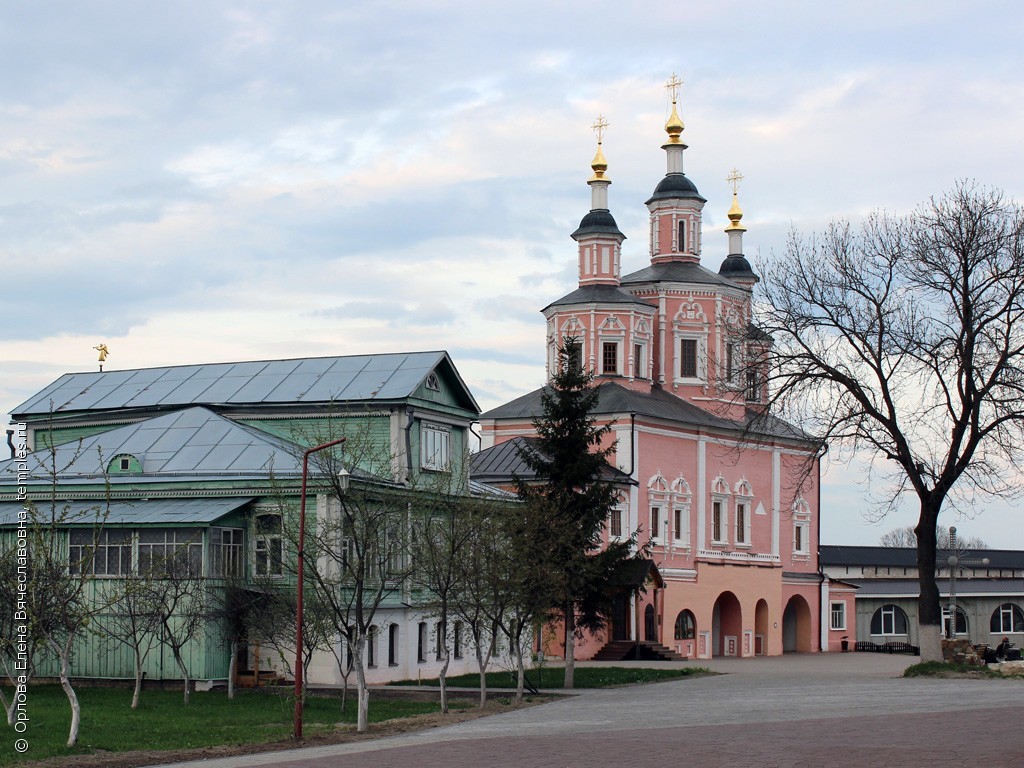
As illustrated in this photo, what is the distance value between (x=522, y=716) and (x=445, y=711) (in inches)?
70.4

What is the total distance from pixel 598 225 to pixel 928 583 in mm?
26061

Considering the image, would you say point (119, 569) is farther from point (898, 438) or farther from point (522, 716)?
point (898, 438)

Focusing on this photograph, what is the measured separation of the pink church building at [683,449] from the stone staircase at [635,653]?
669 mm

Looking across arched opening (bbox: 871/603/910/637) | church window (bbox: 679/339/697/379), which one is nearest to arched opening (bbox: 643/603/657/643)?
church window (bbox: 679/339/697/379)

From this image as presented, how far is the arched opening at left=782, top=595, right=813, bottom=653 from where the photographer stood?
Answer: 6606 centimetres

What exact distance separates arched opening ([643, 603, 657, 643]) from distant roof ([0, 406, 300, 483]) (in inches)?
761

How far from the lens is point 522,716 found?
95.0ft

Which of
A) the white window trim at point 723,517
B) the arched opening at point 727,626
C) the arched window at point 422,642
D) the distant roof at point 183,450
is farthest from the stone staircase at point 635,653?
the distant roof at point 183,450

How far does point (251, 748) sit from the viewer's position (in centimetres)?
2370

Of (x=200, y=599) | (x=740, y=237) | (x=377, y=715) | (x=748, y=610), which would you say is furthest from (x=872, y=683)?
(x=740, y=237)

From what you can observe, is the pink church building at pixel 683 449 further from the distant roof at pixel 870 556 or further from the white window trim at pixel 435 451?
the distant roof at pixel 870 556

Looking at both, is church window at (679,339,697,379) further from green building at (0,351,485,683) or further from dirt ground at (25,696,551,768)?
dirt ground at (25,696,551,768)

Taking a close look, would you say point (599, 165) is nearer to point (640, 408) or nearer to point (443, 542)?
point (640, 408)

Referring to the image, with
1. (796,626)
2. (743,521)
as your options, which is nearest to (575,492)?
(743,521)
